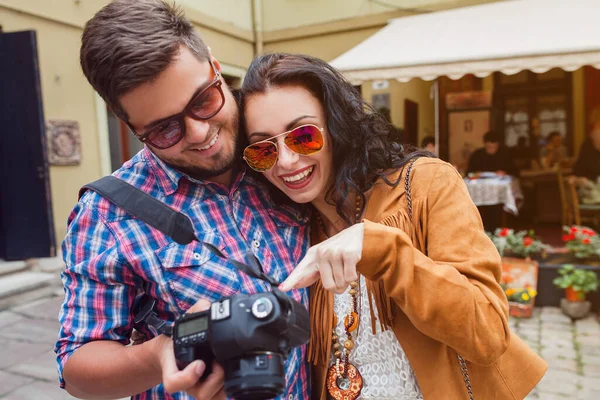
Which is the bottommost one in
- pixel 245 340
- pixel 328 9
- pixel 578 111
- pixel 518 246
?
pixel 518 246

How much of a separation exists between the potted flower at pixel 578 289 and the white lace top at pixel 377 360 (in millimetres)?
3729

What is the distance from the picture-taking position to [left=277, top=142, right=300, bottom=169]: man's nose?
4.73ft

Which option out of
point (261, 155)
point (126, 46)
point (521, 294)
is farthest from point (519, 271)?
point (126, 46)

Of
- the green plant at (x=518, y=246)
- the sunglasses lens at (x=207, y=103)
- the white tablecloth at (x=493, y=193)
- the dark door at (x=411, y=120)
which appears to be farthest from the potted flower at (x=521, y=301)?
the dark door at (x=411, y=120)

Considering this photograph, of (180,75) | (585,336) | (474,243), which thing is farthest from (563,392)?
(180,75)

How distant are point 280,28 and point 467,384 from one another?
9317 millimetres

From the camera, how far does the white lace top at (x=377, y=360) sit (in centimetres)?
137

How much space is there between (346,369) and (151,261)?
67 centimetres

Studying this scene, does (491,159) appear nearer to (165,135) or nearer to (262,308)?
(165,135)

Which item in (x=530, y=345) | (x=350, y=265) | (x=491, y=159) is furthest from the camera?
(x=491, y=159)

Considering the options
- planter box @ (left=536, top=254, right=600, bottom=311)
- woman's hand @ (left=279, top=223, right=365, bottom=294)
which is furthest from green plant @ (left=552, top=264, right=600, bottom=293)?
woman's hand @ (left=279, top=223, right=365, bottom=294)

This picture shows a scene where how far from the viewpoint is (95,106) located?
20.5ft

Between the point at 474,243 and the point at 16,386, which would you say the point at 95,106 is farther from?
the point at 474,243

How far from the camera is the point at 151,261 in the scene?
1205mm
